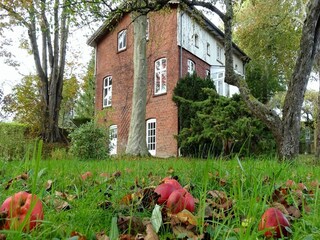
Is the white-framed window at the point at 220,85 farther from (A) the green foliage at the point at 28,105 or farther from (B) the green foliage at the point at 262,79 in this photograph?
(A) the green foliage at the point at 28,105

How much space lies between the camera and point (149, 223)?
128 centimetres

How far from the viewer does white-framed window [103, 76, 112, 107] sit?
2159cm

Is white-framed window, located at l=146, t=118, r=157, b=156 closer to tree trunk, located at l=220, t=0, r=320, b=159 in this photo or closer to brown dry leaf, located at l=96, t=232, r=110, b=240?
tree trunk, located at l=220, t=0, r=320, b=159

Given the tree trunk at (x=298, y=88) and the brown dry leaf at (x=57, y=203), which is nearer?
the brown dry leaf at (x=57, y=203)

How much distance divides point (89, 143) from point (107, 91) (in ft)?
40.2

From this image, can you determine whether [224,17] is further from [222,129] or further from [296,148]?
[222,129]

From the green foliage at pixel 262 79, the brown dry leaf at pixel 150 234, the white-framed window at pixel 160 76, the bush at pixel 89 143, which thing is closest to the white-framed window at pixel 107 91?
the white-framed window at pixel 160 76

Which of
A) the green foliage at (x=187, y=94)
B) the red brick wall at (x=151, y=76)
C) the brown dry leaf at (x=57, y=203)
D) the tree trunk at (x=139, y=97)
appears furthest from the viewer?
the red brick wall at (x=151, y=76)

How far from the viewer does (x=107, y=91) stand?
21875mm

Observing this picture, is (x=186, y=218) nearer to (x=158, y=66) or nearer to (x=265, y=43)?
(x=158, y=66)

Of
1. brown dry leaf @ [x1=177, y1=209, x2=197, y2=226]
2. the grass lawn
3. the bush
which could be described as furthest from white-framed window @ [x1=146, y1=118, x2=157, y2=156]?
brown dry leaf @ [x1=177, y1=209, x2=197, y2=226]

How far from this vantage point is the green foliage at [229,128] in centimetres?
925

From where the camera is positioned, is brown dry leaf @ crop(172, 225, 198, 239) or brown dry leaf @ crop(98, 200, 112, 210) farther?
brown dry leaf @ crop(98, 200, 112, 210)

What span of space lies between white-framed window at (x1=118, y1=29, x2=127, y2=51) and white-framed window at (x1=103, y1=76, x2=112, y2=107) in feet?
7.04
